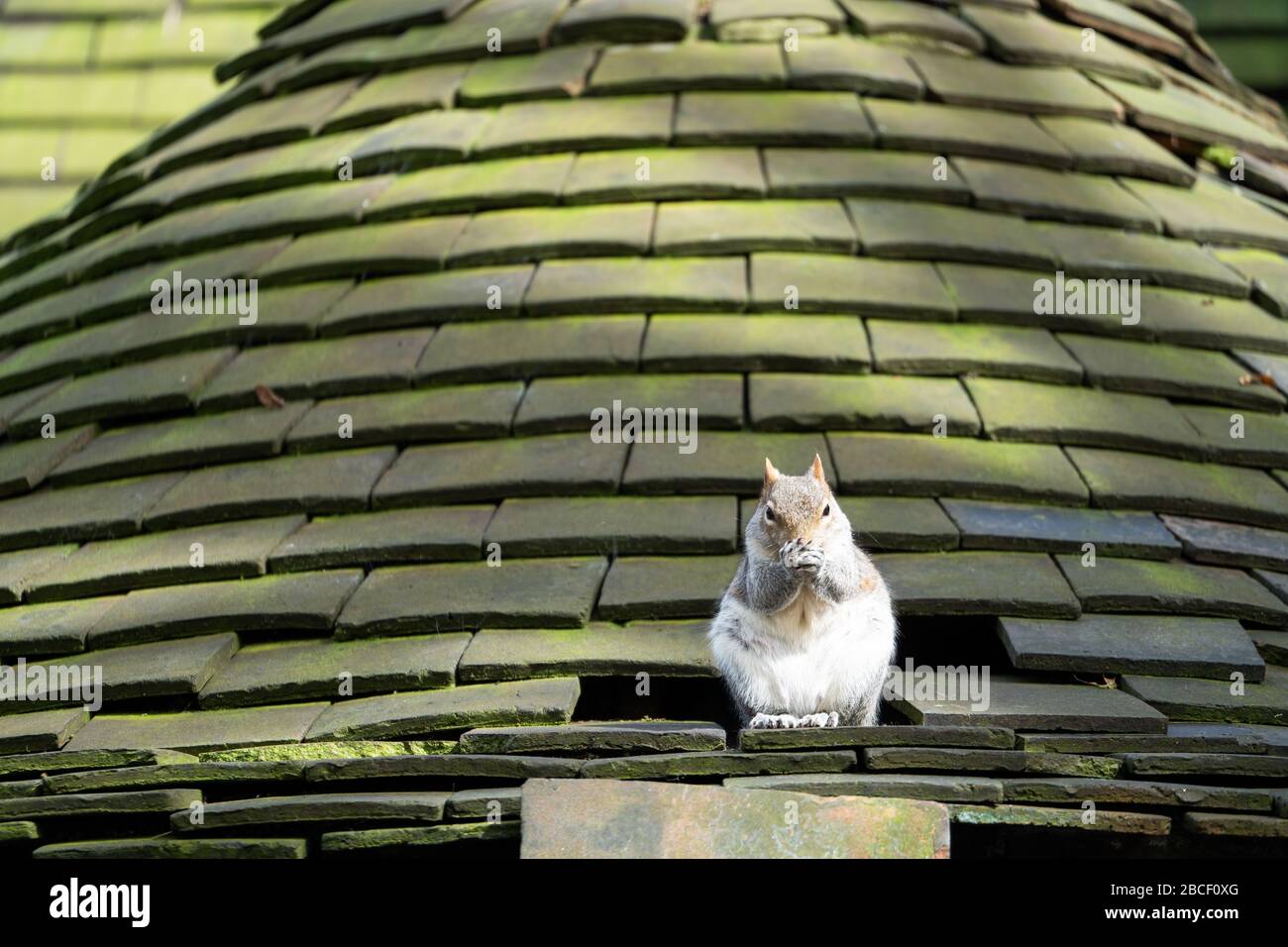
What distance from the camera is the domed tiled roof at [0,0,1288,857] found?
311cm

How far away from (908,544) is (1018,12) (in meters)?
2.68

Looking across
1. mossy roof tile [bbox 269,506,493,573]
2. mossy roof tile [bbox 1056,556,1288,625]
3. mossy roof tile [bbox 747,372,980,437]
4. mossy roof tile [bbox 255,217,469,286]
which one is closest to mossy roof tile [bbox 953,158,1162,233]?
mossy roof tile [bbox 747,372,980,437]

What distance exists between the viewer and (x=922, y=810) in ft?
9.07

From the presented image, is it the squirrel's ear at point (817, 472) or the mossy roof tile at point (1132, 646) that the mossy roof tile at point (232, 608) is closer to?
the squirrel's ear at point (817, 472)

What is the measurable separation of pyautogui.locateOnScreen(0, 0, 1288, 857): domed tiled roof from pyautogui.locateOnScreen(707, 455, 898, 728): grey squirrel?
0.09 meters

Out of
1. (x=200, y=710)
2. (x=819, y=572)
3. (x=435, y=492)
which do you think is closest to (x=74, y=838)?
(x=200, y=710)

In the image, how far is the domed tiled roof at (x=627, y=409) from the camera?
3109 mm

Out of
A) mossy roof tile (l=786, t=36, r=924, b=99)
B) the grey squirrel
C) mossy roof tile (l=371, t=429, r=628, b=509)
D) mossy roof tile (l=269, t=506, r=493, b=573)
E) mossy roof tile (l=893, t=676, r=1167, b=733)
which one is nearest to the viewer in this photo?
mossy roof tile (l=893, t=676, r=1167, b=733)

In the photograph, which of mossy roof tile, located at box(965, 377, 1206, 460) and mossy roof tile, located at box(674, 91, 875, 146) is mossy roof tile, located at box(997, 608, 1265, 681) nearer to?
mossy roof tile, located at box(965, 377, 1206, 460)

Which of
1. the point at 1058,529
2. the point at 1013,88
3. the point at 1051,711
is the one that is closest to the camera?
the point at 1051,711

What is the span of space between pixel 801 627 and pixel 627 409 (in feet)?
2.74

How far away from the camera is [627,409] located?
409cm

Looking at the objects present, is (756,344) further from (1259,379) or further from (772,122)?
(1259,379)

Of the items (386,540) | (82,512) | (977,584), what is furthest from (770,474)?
(82,512)
